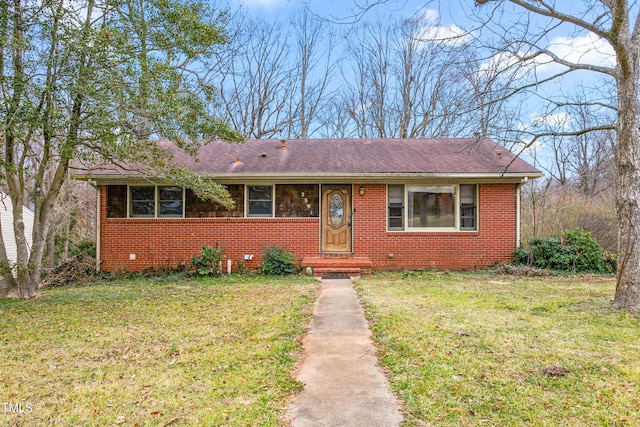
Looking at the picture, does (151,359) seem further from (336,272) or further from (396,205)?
(396,205)

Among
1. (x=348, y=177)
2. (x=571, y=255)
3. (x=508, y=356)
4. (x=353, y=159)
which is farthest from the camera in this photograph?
(x=353, y=159)

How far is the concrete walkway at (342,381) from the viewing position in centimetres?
276

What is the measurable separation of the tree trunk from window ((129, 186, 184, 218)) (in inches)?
389

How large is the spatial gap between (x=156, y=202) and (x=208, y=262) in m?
2.45

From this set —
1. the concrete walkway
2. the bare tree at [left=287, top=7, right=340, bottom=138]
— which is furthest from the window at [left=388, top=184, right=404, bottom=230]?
the bare tree at [left=287, top=7, right=340, bottom=138]

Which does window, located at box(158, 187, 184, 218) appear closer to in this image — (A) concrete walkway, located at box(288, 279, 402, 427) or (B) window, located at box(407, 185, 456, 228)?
(B) window, located at box(407, 185, 456, 228)

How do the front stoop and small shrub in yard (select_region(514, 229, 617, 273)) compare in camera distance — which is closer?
the front stoop

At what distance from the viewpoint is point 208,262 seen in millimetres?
10133

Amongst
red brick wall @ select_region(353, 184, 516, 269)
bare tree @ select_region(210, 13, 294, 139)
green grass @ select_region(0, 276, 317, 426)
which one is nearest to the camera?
green grass @ select_region(0, 276, 317, 426)

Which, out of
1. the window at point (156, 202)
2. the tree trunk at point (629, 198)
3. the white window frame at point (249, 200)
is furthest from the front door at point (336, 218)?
the tree trunk at point (629, 198)

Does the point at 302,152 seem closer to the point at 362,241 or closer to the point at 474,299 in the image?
the point at 362,241

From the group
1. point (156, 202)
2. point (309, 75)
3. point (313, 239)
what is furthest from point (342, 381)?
point (309, 75)

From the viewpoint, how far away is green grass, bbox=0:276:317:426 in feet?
9.39

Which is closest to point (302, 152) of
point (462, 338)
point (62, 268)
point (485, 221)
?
point (485, 221)
